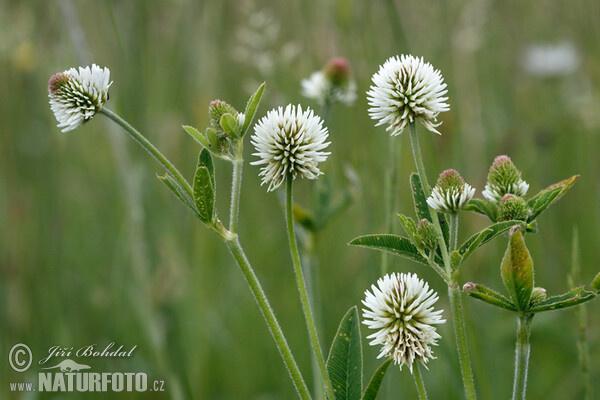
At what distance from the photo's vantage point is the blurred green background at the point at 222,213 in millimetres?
2375

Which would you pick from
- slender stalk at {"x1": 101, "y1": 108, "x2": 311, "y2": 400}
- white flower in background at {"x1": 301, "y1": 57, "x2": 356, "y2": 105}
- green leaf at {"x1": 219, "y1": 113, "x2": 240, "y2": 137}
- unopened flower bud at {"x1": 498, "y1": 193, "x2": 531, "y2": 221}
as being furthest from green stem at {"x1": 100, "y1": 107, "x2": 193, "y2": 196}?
white flower in background at {"x1": 301, "y1": 57, "x2": 356, "y2": 105}

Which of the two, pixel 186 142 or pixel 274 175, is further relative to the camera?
pixel 186 142

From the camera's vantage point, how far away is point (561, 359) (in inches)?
99.9

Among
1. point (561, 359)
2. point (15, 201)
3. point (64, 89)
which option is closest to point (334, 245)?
point (561, 359)

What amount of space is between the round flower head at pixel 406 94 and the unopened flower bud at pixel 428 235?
0.18 meters

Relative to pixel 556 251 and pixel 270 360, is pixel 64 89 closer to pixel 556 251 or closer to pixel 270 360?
pixel 270 360

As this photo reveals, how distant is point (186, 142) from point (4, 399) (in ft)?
6.10

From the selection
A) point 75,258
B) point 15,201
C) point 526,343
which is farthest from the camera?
point 75,258

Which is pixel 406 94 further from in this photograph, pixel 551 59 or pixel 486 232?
pixel 551 59

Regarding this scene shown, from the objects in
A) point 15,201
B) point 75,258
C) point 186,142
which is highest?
point 186,142

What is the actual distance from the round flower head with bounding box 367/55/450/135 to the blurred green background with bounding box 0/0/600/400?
0.85 metres

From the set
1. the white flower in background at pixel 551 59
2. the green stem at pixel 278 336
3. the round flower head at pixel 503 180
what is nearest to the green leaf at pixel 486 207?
the round flower head at pixel 503 180

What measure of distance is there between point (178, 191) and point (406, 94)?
0.45 metres

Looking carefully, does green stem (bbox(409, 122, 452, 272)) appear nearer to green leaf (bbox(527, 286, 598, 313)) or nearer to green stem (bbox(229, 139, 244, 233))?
green leaf (bbox(527, 286, 598, 313))
